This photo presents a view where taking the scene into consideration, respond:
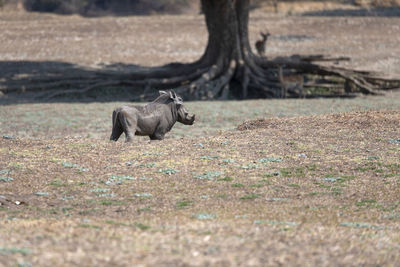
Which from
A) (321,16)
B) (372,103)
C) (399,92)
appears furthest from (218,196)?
(321,16)

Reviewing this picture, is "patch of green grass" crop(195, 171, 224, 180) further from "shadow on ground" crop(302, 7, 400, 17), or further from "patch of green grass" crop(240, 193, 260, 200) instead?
"shadow on ground" crop(302, 7, 400, 17)

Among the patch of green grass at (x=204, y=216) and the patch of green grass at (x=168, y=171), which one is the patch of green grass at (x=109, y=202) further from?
the patch of green grass at (x=168, y=171)

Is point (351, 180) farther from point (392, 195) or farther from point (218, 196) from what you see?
point (218, 196)

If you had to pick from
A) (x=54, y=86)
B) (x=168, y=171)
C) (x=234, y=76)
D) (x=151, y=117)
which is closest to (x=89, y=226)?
(x=168, y=171)

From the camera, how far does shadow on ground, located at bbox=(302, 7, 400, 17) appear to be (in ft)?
157

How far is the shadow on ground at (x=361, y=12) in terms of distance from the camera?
47781 millimetres

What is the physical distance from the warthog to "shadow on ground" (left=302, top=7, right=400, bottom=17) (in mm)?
36089

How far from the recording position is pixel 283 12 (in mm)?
52219

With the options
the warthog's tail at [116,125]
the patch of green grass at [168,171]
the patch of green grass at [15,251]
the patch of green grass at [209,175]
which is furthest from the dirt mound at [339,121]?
the patch of green grass at [15,251]

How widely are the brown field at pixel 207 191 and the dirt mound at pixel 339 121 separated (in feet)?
0.08

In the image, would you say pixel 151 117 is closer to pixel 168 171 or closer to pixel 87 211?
pixel 168 171

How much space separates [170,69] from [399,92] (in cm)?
930

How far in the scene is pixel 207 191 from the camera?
10.2m

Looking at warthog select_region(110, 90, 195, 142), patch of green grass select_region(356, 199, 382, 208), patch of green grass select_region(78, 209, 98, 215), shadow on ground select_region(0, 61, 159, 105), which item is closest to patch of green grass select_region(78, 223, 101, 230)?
patch of green grass select_region(78, 209, 98, 215)
